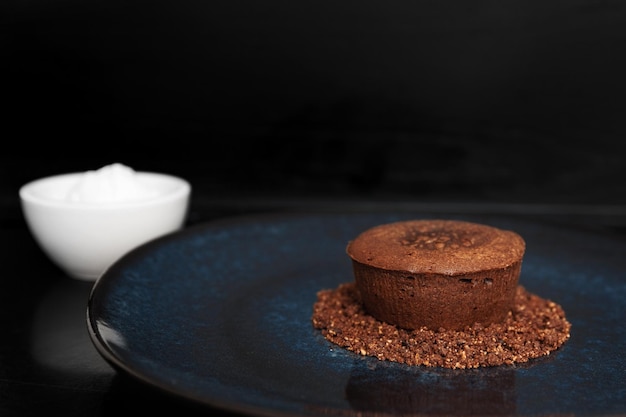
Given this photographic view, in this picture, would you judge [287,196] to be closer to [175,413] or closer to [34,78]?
[34,78]

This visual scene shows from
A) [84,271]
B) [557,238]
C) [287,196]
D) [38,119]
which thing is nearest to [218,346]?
[84,271]

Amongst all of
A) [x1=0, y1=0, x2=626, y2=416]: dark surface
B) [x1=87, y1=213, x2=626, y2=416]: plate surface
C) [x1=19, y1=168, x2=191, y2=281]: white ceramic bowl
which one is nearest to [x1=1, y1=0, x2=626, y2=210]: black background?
[x1=0, y1=0, x2=626, y2=416]: dark surface

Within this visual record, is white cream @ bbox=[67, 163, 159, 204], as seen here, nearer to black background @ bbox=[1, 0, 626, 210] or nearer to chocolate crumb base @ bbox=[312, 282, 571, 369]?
chocolate crumb base @ bbox=[312, 282, 571, 369]

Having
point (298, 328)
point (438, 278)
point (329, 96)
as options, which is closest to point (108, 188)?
point (298, 328)

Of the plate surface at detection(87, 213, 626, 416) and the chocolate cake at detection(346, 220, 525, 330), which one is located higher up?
the chocolate cake at detection(346, 220, 525, 330)

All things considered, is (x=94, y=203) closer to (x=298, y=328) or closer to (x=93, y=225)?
(x=93, y=225)
